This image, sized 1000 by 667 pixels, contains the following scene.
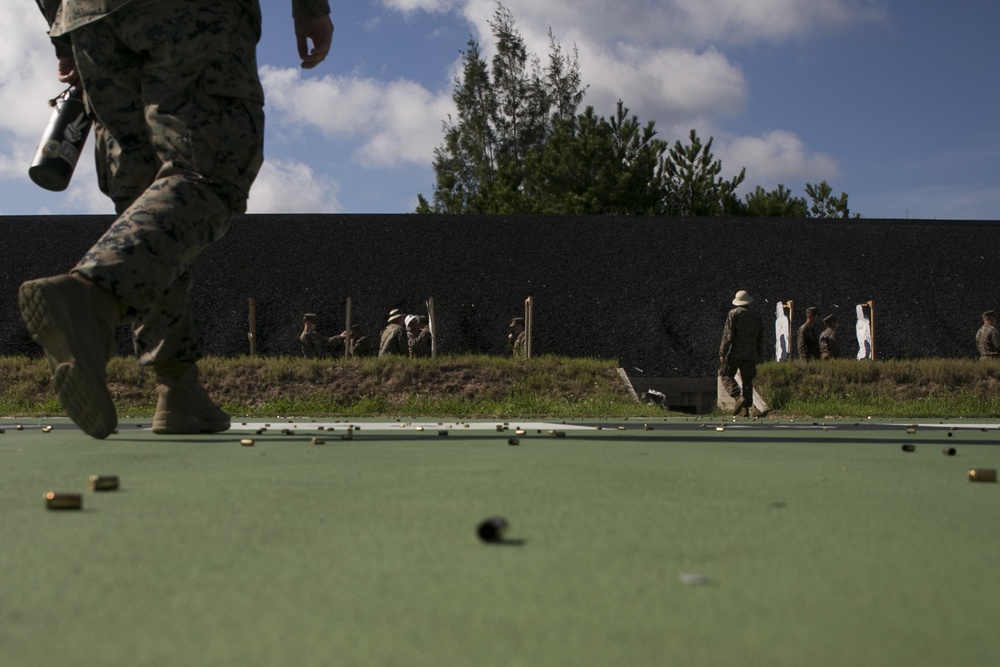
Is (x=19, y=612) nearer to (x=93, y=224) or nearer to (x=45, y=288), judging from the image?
(x=45, y=288)

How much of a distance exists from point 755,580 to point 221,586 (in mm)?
720

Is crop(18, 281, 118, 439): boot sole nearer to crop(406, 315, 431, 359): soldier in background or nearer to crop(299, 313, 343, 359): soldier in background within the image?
crop(406, 315, 431, 359): soldier in background

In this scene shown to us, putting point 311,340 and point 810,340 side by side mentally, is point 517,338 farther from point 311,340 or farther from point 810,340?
point 810,340

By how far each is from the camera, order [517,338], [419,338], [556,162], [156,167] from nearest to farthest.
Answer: [156,167], [419,338], [517,338], [556,162]

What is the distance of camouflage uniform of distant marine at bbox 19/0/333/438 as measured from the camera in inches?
147

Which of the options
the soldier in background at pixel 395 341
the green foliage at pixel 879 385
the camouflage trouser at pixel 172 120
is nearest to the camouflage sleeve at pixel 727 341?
the green foliage at pixel 879 385

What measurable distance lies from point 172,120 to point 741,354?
13.1m

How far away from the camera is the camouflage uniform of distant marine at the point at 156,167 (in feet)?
12.3

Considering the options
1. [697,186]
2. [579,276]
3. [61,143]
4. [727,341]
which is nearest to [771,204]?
[697,186]

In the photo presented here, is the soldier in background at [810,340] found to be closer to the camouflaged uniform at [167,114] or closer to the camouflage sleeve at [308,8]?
the camouflage sleeve at [308,8]

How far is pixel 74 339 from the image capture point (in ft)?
12.0

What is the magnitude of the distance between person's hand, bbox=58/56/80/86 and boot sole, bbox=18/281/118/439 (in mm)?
1551

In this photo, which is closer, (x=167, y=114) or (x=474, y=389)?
(x=167, y=114)

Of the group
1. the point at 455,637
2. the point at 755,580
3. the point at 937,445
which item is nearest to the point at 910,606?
the point at 755,580
